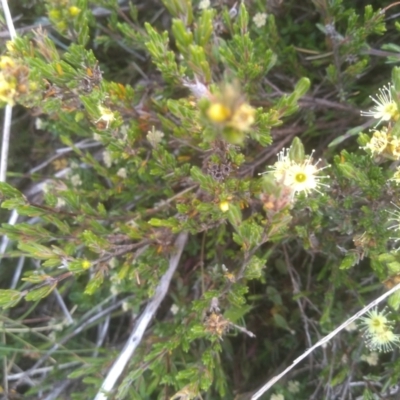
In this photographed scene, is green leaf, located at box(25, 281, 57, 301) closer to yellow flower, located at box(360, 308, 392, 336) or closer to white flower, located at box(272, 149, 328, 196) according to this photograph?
white flower, located at box(272, 149, 328, 196)

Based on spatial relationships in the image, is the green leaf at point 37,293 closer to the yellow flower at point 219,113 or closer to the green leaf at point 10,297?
the green leaf at point 10,297

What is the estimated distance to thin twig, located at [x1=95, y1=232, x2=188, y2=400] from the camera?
6.61 feet

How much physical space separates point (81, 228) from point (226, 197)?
714 mm

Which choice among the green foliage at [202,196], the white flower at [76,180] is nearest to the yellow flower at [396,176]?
the green foliage at [202,196]

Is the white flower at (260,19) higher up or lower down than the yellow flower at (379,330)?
higher up

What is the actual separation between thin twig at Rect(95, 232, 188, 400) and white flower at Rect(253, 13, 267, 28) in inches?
40.1

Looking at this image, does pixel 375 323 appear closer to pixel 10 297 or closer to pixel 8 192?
pixel 10 297

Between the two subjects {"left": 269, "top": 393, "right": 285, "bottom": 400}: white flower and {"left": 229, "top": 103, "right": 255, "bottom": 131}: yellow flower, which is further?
{"left": 269, "top": 393, "right": 285, "bottom": 400}: white flower

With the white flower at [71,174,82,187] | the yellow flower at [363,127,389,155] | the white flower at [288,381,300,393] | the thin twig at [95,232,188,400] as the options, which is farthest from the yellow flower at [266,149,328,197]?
the white flower at [71,174,82,187]

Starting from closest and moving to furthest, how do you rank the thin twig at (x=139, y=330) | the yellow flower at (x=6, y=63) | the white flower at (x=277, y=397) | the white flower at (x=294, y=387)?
the yellow flower at (x=6, y=63)
the thin twig at (x=139, y=330)
the white flower at (x=277, y=397)
the white flower at (x=294, y=387)

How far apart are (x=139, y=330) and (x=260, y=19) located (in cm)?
150

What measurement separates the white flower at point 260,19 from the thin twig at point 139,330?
3.34ft

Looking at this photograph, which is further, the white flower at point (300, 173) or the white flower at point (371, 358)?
the white flower at point (371, 358)

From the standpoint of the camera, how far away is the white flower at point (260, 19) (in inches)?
88.0
